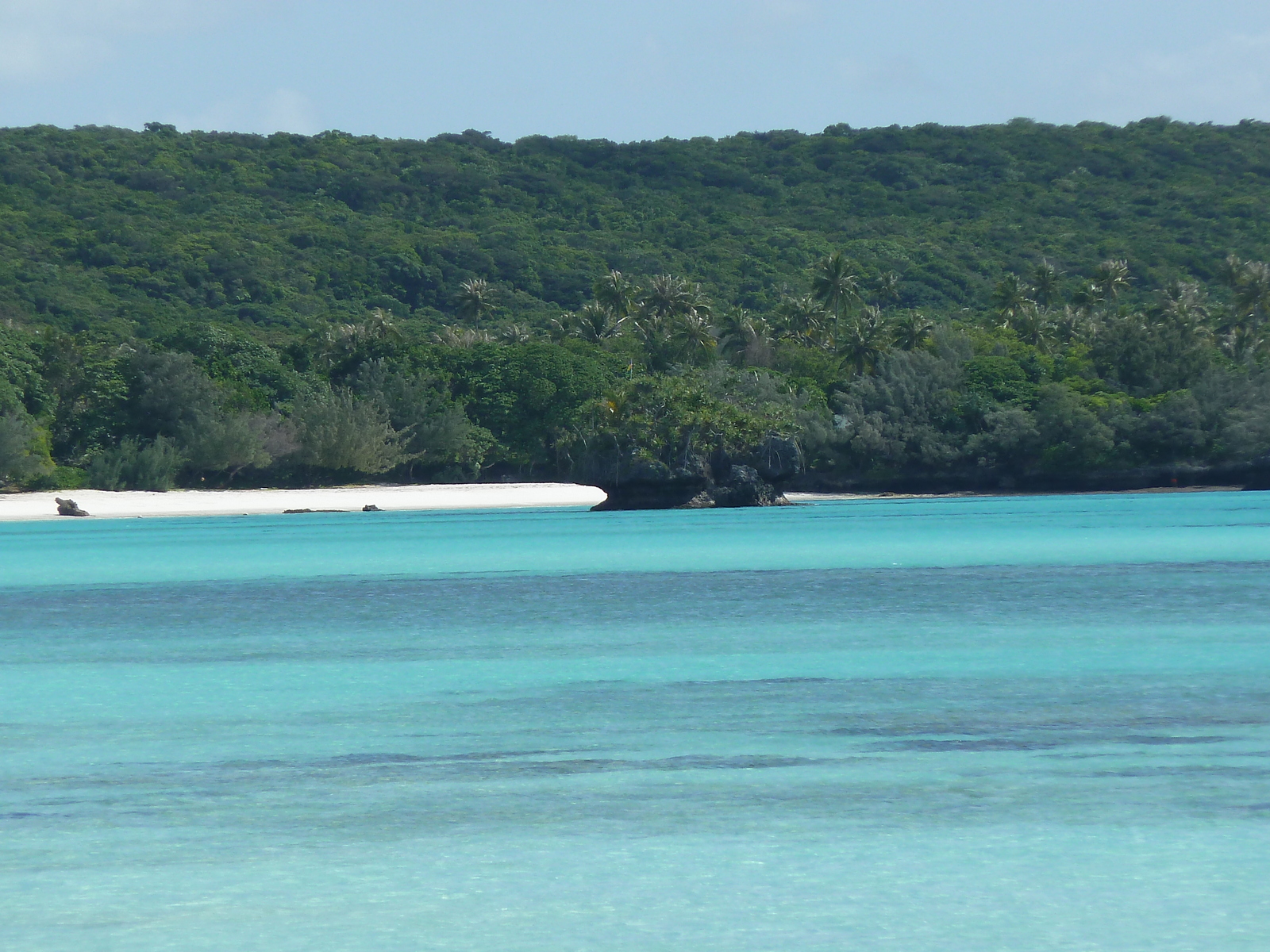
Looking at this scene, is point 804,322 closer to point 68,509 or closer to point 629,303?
point 629,303

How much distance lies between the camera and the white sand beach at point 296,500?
243ft

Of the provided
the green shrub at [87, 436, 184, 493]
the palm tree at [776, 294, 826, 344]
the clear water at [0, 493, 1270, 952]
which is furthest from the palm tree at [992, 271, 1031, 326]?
the clear water at [0, 493, 1270, 952]

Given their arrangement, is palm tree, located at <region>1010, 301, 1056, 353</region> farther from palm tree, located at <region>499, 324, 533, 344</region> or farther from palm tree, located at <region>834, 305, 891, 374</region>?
palm tree, located at <region>499, 324, 533, 344</region>

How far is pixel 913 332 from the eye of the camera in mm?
98812

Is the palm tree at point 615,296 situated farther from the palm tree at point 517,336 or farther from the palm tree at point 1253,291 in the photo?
the palm tree at point 1253,291

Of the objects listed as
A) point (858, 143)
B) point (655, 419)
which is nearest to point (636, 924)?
point (655, 419)

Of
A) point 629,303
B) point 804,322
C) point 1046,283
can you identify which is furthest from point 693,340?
point 1046,283

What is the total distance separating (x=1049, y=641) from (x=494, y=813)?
441 inches

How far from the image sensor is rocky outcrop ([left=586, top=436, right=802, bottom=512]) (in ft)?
238

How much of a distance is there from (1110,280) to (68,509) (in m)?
77.3

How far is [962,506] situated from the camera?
74062mm

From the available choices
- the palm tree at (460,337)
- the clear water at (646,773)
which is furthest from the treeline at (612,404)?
the clear water at (646,773)

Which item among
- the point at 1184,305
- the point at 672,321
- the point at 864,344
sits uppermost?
the point at 1184,305

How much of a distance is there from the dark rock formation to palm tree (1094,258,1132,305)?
75023 millimetres
